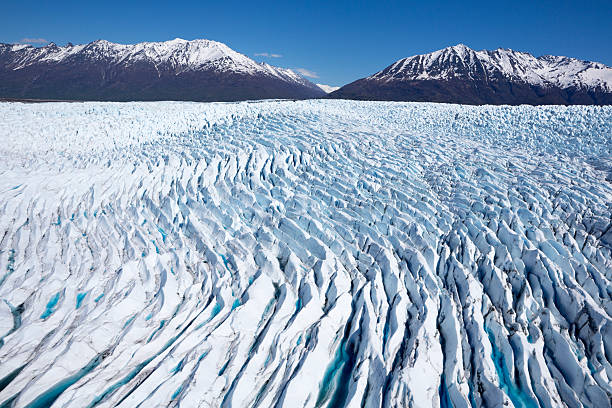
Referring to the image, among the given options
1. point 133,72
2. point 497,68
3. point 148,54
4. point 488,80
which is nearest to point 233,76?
point 133,72

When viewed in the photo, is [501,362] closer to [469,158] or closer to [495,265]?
[495,265]

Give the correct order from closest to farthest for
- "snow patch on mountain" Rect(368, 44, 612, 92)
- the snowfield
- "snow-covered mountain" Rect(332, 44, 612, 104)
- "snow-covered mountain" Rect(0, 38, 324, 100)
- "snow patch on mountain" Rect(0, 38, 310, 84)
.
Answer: the snowfield → "snow-covered mountain" Rect(332, 44, 612, 104) → "snow patch on mountain" Rect(368, 44, 612, 92) → "snow-covered mountain" Rect(0, 38, 324, 100) → "snow patch on mountain" Rect(0, 38, 310, 84)

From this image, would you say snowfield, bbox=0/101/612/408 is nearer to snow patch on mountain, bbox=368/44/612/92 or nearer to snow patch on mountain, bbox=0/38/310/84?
snow patch on mountain, bbox=368/44/612/92

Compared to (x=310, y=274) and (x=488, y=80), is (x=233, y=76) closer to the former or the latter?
(x=488, y=80)

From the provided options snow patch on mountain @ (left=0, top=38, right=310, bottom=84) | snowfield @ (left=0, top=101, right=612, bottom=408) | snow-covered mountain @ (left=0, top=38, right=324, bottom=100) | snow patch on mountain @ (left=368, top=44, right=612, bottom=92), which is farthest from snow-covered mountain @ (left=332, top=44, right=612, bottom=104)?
snowfield @ (left=0, top=101, right=612, bottom=408)

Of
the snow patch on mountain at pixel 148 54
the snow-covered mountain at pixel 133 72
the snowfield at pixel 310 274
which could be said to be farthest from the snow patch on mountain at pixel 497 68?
the snowfield at pixel 310 274

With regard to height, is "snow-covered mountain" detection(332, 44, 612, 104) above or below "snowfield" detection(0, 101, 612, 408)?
above
